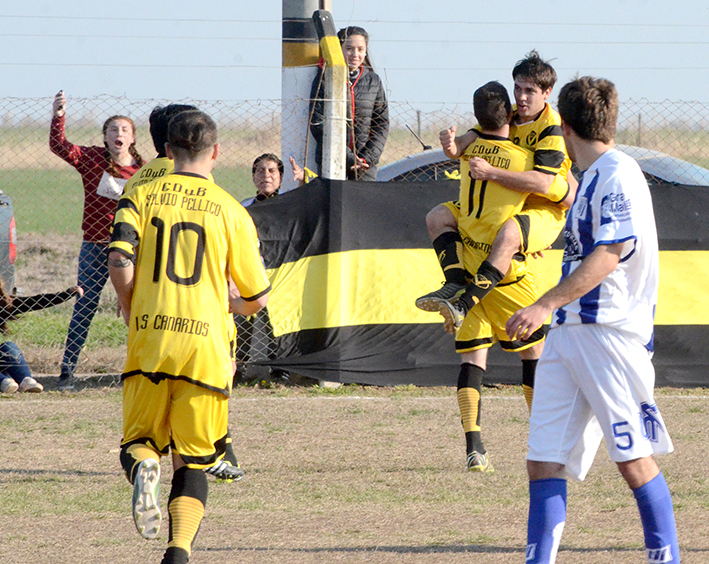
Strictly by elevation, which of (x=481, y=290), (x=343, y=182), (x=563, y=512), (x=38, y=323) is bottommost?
(x=38, y=323)

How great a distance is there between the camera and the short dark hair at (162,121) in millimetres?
4594

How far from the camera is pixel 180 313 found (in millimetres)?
3564

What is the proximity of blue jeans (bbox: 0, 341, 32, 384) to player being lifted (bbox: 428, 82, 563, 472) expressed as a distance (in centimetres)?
403

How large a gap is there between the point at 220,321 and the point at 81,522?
1.53m

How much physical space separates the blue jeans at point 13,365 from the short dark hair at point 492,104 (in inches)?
176

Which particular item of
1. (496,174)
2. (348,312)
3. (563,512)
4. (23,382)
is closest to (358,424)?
(348,312)

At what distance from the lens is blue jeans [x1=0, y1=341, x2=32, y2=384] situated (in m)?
7.87

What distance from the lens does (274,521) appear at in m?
4.56

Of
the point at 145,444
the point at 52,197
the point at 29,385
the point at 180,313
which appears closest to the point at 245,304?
the point at 180,313

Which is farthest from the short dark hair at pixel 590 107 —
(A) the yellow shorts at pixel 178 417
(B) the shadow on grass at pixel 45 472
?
(B) the shadow on grass at pixel 45 472

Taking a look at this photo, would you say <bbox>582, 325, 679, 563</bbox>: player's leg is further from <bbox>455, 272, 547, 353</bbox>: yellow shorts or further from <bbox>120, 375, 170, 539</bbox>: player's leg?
<bbox>455, 272, 547, 353</bbox>: yellow shorts

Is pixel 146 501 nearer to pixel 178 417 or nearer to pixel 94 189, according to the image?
pixel 178 417

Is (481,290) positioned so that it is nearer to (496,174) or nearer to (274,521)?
(496,174)

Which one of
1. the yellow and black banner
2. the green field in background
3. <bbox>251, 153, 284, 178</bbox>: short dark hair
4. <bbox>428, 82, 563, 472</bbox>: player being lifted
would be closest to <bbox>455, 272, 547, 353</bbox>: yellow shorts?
<bbox>428, 82, 563, 472</bbox>: player being lifted
